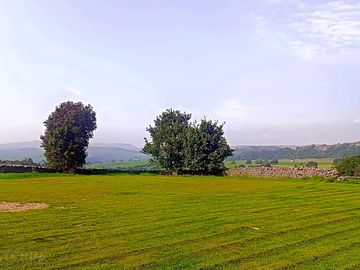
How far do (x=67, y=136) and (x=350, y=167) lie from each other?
4181cm

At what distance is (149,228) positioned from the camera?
15766 mm

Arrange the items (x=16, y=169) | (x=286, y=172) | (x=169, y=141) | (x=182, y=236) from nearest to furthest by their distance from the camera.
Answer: (x=182, y=236), (x=286, y=172), (x=16, y=169), (x=169, y=141)

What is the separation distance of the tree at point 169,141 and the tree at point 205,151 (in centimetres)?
154

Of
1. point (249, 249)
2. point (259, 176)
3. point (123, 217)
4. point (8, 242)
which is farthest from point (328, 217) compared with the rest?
point (259, 176)

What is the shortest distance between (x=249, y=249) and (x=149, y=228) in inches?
176

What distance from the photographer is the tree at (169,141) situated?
6875 centimetres

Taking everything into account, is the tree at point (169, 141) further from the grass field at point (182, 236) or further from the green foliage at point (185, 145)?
the grass field at point (182, 236)

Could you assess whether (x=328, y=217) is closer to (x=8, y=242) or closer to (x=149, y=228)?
(x=149, y=228)

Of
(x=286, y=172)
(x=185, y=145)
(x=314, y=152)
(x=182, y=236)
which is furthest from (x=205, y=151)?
(x=314, y=152)

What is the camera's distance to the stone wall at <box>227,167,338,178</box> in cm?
5347

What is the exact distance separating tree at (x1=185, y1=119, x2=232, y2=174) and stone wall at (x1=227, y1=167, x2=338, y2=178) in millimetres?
3002

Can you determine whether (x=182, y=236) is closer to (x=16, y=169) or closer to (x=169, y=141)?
(x=16, y=169)

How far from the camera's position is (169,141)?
69.3 m

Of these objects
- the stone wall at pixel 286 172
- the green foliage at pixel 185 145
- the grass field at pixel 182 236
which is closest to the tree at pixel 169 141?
the green foliage at pixel 185 145
